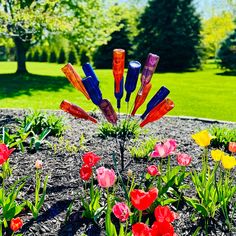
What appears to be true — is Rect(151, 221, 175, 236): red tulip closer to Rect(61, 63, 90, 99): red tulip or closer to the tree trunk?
Rect(61, 63, 90, 99): red tulip

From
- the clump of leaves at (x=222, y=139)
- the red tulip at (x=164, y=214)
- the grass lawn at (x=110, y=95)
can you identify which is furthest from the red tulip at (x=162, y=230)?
the grass lawn at (x=110, y=95)

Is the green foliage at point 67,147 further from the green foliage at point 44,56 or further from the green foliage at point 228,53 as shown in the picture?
the green foliage at point 44,56

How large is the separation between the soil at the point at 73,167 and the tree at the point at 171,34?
54.6ft

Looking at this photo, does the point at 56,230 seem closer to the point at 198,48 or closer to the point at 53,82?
the point at 53,82

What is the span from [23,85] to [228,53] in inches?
452

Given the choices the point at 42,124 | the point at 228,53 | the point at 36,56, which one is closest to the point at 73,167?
the point at 42,124

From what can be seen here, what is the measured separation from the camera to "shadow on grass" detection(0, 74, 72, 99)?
38.3 feet

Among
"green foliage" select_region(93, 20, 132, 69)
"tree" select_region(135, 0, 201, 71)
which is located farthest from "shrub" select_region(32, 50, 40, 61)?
"tree" select_region(135, 0, 201, 71)

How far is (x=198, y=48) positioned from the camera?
22750 mm

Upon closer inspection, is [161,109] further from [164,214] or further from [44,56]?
[44,56]

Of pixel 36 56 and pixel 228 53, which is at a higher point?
pixel 228 53

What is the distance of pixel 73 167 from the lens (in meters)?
3.66

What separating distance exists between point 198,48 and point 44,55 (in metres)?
14.6

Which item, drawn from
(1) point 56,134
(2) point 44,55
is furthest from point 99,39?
(2) point 44,55
